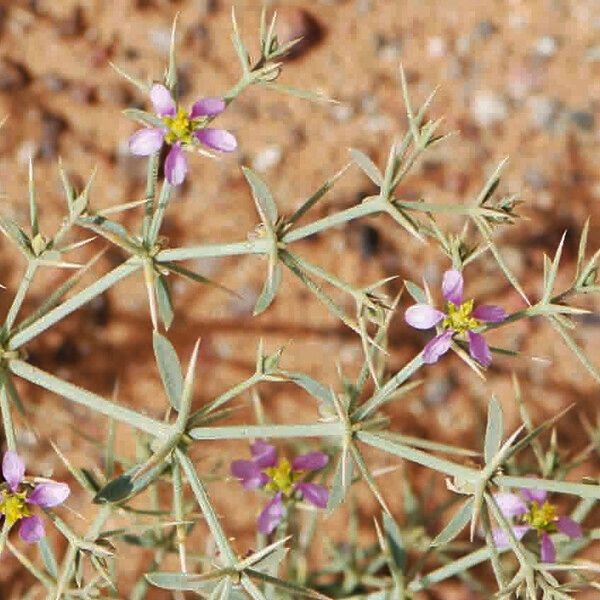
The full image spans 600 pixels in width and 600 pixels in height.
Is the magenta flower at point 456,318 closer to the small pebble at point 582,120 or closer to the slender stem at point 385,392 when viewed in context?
the slender stem at point 385,392

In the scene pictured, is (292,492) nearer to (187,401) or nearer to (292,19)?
(187,401)

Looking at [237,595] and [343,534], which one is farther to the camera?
[343,534]

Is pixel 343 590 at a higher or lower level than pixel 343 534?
higher

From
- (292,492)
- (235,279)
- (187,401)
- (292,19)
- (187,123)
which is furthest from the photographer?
(292,19)

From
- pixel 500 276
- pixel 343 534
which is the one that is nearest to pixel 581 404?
pixel 500 276

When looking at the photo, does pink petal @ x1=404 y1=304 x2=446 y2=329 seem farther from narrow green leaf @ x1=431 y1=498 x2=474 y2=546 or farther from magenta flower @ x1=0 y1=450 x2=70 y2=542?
magenta flower @ x1=0 y1=450 x2=70 y2=542

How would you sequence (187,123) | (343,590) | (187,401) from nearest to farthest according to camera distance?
(187,401) → (187,123) → (343,590)
